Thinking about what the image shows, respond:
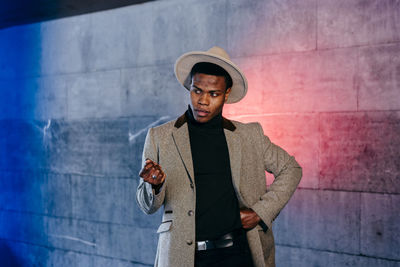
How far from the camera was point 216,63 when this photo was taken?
7.23 feet

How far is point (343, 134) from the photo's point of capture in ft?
9.64

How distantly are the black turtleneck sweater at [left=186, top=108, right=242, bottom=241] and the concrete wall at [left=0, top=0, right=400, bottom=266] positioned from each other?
46.8 inches

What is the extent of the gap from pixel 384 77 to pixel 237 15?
1555 millimetres

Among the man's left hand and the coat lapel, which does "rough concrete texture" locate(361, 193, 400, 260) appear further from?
the coat lapel

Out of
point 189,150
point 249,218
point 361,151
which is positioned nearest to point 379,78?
point 361,151

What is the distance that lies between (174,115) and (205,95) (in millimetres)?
1587

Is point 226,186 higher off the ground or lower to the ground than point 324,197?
higher

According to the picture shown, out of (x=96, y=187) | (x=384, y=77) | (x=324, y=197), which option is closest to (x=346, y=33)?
(x=384, y=77)

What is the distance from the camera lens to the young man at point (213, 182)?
2002mm

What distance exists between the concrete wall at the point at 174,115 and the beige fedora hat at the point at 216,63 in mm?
902

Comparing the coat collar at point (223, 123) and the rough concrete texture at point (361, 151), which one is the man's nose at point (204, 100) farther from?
the rough concrete texture at point (361, 151)

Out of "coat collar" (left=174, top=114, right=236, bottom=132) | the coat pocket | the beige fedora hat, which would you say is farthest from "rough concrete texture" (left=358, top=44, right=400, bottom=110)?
the coat pocket

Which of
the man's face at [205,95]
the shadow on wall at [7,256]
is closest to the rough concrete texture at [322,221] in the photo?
the man's face at [205,95]

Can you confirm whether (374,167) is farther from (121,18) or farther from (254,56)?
(121,18)
